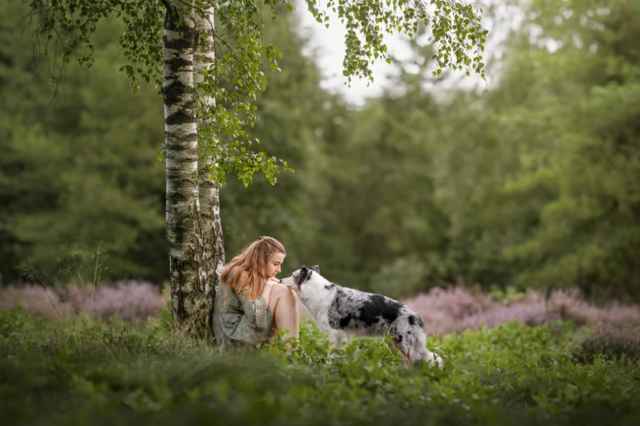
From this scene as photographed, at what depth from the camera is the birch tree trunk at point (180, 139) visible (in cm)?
653

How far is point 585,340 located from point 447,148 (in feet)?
51.9

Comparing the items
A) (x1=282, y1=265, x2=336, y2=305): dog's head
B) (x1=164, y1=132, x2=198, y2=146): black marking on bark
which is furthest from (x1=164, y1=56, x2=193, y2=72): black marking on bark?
(x1=282, y1=265, x2=336, y2=305): dog's head

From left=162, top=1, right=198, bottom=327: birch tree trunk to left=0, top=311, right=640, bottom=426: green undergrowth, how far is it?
3.35 feet

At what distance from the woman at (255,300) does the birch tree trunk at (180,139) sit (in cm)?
50

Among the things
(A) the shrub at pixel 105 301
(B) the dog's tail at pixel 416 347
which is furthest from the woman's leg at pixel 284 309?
(A) the shrub at pixel 105 301

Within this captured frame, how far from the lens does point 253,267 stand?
6617mm

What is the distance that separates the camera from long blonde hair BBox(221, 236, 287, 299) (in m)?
6.58

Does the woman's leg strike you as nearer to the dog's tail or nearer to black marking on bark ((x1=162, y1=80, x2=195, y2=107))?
the dog's tail

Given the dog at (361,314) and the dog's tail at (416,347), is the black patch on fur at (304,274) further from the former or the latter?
the dog's tail at (416,347)

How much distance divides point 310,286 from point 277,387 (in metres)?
2.16

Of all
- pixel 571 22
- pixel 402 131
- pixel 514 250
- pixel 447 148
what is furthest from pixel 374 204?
pixel 571 22

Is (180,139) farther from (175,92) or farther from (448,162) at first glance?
(448,162)

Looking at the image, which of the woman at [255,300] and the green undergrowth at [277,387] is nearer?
the green undergrowth at [277,387]

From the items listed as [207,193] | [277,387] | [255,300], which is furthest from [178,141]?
[277,387]
